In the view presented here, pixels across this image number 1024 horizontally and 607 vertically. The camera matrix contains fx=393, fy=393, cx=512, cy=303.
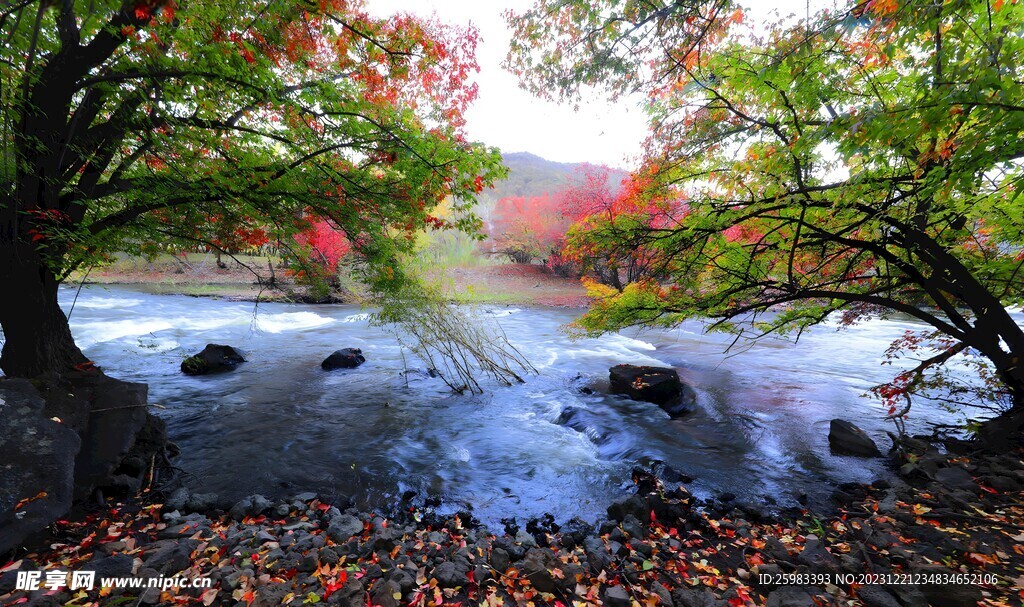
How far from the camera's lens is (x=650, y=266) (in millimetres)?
6457

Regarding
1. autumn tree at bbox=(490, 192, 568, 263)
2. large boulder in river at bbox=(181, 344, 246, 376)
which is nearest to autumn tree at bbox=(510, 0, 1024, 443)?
large boulder in river at bbox=(181, 344, 246, 376)

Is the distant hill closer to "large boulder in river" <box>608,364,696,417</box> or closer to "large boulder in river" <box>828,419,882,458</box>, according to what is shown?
"large boulder in river" <box>608,364,696,417</box>

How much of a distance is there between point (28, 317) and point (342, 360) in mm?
6532

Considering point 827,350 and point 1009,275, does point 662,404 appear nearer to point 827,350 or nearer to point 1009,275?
point 1009,275

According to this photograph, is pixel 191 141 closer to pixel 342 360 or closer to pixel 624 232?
pixel 624 232

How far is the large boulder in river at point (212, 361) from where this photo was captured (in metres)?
10.2

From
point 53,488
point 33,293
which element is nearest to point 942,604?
point 53,488

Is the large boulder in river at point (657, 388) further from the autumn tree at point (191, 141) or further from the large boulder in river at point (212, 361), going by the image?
the large boulder in river at point (212, 361)

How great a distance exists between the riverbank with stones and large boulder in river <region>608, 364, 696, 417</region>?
13.1 feet

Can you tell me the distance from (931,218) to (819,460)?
368cm

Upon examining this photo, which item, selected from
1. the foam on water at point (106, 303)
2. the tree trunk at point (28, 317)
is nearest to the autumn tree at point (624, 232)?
the tree trunk at point (28, 317)

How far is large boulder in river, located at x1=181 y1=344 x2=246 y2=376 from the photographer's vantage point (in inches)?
404

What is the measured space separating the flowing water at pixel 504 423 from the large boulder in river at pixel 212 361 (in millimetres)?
331

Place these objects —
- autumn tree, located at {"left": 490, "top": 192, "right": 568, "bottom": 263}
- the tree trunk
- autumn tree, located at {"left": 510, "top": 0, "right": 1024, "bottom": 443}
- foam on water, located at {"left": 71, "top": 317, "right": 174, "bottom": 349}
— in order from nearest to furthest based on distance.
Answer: autumn tree, located at {"left": 510, "top": 0, "right": 1024, "bottom": 443}
the tree trunk
foam on water, located at {"left": 71, "top": 317, "right": 174, "bottom": 349}
autumn tree, located at {"left": 490, "top": 192, "right": 568, "bottom": 263}
